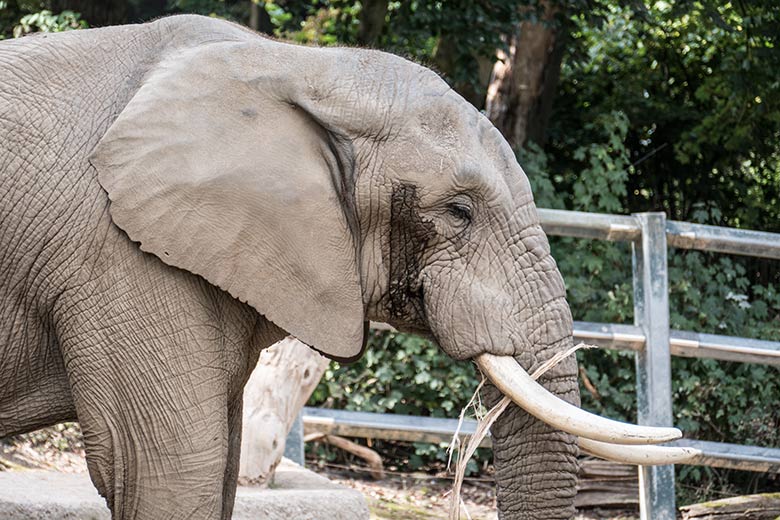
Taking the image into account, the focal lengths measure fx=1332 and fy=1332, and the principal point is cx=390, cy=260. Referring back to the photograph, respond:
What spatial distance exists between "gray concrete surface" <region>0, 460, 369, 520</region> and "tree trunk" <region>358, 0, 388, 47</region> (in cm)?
426

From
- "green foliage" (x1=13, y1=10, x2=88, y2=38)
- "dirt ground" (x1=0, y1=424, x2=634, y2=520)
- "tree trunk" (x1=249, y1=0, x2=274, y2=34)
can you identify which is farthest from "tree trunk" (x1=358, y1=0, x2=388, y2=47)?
"dirt ground" (x1=0, y1=424, x2=634, y2=520)

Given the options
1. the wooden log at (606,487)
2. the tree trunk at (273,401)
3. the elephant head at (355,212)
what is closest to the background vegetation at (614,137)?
the wooden log at (606,487)

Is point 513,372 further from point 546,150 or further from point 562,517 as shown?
point 546,150

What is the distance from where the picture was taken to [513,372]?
390cm

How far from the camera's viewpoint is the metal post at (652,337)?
21.9 feet

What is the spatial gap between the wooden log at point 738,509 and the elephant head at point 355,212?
274cm

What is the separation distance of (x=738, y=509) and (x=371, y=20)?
467cm

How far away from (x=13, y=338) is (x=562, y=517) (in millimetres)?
1705

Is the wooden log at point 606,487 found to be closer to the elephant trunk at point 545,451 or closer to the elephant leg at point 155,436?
the elephant trunk at point 545,451

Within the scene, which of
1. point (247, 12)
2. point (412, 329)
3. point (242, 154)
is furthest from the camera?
point (247, 12)

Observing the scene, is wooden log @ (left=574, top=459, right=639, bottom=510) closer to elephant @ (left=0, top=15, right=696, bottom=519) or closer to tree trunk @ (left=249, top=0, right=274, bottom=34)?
elephant @ (left=0, top=15, right=696, bottom=519)

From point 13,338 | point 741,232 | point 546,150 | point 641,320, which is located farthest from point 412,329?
point 546,150

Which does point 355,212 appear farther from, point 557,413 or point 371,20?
point 371,20

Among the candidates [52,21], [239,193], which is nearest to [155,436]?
[239,193]
